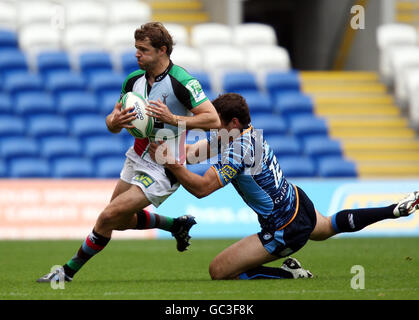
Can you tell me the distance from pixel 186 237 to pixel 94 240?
122 cm

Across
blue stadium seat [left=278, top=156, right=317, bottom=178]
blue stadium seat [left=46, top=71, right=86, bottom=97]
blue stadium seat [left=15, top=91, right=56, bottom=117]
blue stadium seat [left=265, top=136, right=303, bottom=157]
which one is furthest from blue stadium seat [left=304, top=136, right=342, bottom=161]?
blue stadium seat [left=15, top=91, right=56, bottom=117]

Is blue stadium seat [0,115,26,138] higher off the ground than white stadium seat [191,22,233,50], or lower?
lower

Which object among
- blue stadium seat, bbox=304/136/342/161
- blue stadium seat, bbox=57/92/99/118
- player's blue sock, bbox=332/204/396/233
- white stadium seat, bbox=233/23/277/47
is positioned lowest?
blue stadium seat, bbox=304/136/342/161

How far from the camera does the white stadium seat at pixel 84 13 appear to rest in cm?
1598

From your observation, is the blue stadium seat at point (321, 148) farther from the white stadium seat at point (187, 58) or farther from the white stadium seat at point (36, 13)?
the white stadium seat at point (36, 13)

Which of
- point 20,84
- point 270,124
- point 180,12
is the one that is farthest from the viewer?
point 180,12

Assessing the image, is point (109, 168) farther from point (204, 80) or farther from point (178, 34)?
point (178, 34)

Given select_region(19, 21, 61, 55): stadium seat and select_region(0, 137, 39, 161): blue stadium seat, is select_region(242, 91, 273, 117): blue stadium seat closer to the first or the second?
select_region(19, 21, 61, 55): stadium seat

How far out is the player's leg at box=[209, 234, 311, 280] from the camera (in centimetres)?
652

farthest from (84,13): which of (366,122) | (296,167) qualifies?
(366,122)

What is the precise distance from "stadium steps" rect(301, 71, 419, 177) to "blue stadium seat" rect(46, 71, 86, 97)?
475 centimetres

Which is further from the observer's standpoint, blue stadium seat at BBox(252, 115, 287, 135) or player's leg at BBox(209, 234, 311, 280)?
blue stadium seat at BBox(252, 115, 287, 135)

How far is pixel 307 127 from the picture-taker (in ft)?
49.8

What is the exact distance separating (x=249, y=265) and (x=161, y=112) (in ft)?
4.94
